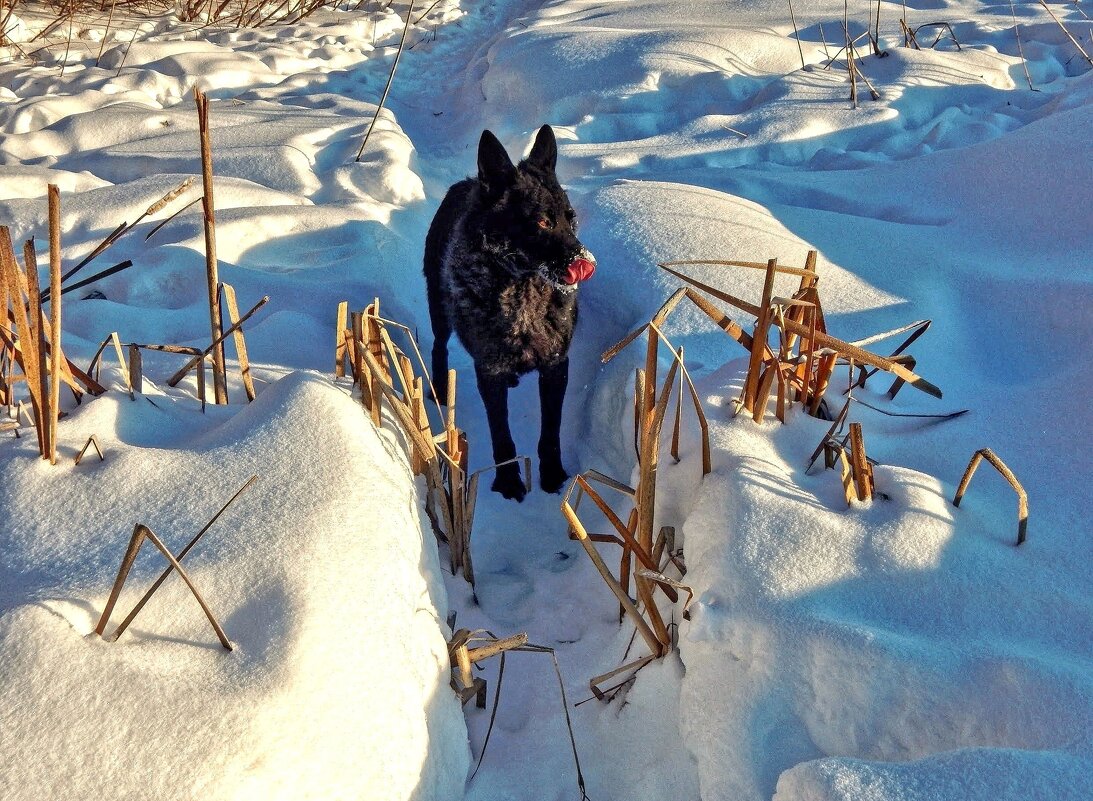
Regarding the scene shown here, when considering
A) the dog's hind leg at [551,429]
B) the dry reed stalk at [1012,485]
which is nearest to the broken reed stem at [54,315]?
the dog's hind leg at [551,429]

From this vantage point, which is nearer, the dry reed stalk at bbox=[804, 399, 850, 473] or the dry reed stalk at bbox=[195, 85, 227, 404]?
the dry reed stalk at bbox=[804, 399, 850, 473]

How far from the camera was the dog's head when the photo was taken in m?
2.70

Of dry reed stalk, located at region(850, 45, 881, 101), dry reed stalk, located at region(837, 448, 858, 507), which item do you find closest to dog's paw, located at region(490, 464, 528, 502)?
dry reed stalk, located at region(837, 448, 858, 507)

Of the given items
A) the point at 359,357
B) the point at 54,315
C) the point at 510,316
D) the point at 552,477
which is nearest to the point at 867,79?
the point at 510,316

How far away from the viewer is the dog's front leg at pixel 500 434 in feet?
9.41

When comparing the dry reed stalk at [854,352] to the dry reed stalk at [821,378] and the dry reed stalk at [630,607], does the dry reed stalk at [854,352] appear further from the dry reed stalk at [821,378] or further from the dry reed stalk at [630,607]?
the dry reed stalk at [630,607]

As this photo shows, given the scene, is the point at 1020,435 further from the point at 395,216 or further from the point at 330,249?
the point at 395,216

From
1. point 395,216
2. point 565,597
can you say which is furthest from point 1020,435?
point 395,216

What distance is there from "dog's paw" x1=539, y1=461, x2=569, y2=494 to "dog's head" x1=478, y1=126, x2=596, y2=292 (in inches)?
23.8

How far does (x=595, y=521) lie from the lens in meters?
2.58

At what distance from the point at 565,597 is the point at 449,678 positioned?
1.77 ft

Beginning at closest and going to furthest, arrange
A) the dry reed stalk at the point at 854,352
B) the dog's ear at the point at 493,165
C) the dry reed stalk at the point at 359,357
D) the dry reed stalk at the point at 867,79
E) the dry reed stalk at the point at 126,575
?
the dry reed stalk at the point at 126,575 < the dry reed stalk at the point at 854,352 < the dry reed stalk at the point at 359,357 < the dog's ear at the point at 493,165 < the dry reed stalk at the point at 867,79

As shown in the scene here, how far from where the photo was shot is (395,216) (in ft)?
14.2

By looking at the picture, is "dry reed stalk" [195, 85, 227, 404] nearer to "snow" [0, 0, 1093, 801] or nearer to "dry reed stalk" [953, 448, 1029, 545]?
"snow" [0, 0, 1093, 801]
